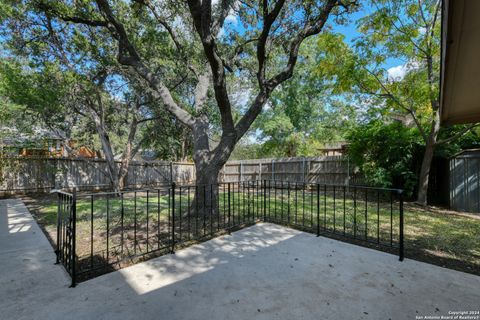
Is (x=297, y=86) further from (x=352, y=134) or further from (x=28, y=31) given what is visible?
(x=28, y=31)

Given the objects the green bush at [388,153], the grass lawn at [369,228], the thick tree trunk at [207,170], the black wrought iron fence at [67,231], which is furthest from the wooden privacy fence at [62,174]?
the green bush at [388,153]

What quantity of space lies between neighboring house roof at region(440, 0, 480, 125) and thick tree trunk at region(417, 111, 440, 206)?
4.24 metres

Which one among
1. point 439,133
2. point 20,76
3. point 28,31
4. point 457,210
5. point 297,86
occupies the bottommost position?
point 457,210

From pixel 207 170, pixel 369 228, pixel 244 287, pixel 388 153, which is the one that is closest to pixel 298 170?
pixel 388 153

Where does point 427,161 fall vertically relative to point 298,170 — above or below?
above

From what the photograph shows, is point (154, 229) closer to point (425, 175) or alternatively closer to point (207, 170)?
point (207, 170)

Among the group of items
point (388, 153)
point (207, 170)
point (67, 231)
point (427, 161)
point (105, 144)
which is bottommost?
point (67, 231)

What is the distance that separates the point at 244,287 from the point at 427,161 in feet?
22.1

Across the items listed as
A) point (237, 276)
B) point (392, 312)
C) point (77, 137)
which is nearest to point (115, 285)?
point (237, 276)

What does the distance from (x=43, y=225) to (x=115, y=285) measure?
354 cm

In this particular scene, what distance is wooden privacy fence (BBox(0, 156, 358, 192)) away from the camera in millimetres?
8711

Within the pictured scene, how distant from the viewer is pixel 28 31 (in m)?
6.91

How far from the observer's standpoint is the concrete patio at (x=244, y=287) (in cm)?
187

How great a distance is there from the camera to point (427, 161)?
639 centimetres
